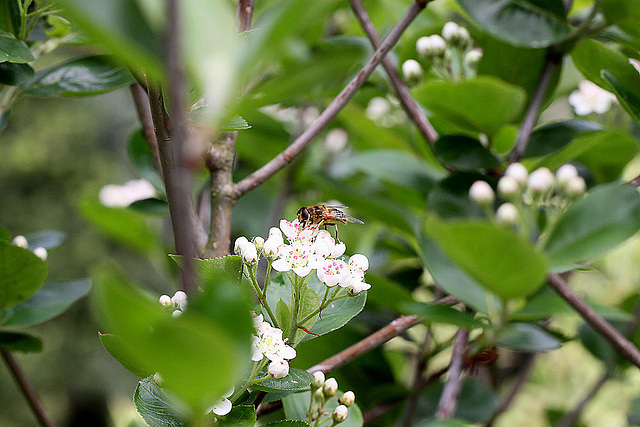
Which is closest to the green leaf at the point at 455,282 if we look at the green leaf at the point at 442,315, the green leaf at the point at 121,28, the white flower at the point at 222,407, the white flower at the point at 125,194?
the green leaf at the point at 442,315

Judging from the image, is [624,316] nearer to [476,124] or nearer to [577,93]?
[476,124]

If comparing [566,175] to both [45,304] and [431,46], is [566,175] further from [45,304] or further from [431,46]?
[45,304]

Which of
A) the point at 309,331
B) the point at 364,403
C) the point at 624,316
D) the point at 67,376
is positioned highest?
the point at 309,331

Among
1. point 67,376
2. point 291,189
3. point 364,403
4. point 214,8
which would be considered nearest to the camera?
point 214,8

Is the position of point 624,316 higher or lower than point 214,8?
lower

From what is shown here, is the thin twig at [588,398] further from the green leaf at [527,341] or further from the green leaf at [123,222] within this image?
the green leaf at [123,222]

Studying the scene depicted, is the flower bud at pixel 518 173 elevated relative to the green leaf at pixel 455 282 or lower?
elevated

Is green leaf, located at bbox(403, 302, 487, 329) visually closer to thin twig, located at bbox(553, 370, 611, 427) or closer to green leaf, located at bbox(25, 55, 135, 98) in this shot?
green leaf, located at bbox(25, 55, 135, 98)

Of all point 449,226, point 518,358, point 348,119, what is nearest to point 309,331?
point 449,226
